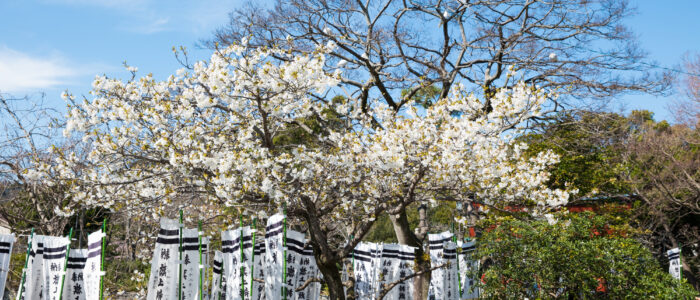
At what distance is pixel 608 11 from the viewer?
9.00 m

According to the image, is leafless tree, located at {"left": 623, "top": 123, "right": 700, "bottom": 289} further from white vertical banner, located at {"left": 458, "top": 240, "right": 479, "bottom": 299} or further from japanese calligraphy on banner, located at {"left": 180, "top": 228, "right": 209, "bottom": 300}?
japanese calligraphy on banner, located at {"left": 180, "top": 228, "right": 209, "bottom": 300}

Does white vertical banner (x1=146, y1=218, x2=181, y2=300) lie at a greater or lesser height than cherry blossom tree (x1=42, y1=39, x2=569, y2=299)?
lesser

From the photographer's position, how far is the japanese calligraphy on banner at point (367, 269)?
8836mm

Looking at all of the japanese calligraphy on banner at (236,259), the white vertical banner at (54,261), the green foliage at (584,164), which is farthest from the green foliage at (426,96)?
the white vertical banner at (54,261)

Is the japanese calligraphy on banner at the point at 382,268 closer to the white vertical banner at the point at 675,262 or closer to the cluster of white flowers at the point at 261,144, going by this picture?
the cluster of white flowers at the point at 261,144

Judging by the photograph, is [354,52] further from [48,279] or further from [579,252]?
[48,279]

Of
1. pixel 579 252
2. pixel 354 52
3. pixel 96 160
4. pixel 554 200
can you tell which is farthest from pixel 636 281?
pixel 96 160

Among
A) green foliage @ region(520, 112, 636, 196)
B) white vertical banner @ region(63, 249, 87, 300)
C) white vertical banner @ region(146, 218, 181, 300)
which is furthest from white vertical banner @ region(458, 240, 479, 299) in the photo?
white vertical banner @ region(63, 249, 87, 300)

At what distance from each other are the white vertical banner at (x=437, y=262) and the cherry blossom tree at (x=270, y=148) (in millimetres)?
1930

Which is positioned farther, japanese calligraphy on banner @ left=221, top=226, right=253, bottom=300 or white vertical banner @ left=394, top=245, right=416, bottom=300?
white vertical banner @ left=394, top=245, right=416, bottom=300

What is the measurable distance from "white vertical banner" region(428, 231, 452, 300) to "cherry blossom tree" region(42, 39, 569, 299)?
1930 millimetres

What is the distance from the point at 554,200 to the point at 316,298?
13.2 ft

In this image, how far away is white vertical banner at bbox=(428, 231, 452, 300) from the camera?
28.4ft

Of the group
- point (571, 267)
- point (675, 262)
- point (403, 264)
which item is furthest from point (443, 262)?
point (675, 262)
